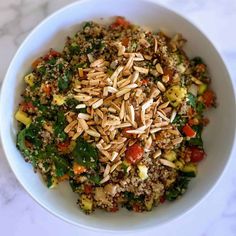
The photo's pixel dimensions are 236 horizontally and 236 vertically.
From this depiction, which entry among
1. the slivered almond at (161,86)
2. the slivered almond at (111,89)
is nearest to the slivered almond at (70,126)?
the slivered almond at (111,89)

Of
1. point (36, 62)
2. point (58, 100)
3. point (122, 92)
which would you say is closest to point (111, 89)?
point (122, 92)

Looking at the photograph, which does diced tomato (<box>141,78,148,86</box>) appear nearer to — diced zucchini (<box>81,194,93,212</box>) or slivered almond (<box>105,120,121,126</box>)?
slivered almond (<box>105,120,121,126</box>)

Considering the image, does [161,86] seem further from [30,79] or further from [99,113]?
[30,79]

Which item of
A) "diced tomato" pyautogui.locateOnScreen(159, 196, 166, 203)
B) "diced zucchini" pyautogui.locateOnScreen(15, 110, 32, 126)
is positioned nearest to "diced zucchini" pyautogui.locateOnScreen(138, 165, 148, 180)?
"diced tomato" pyautogui.locateOnScreen(159, 196, 166, 203)

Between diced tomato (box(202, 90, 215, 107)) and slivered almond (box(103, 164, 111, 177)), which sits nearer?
slivered almond (box(103, 164, 111, 177))

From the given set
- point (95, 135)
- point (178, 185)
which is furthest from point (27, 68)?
point (178, 185)

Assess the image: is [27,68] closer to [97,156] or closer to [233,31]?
[97,156]

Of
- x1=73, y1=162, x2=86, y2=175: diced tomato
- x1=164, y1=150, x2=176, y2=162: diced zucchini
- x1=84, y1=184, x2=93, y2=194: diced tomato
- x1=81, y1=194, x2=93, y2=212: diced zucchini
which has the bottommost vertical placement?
x1=81, y1=194, x2=93, y2=212: diced zucchini
